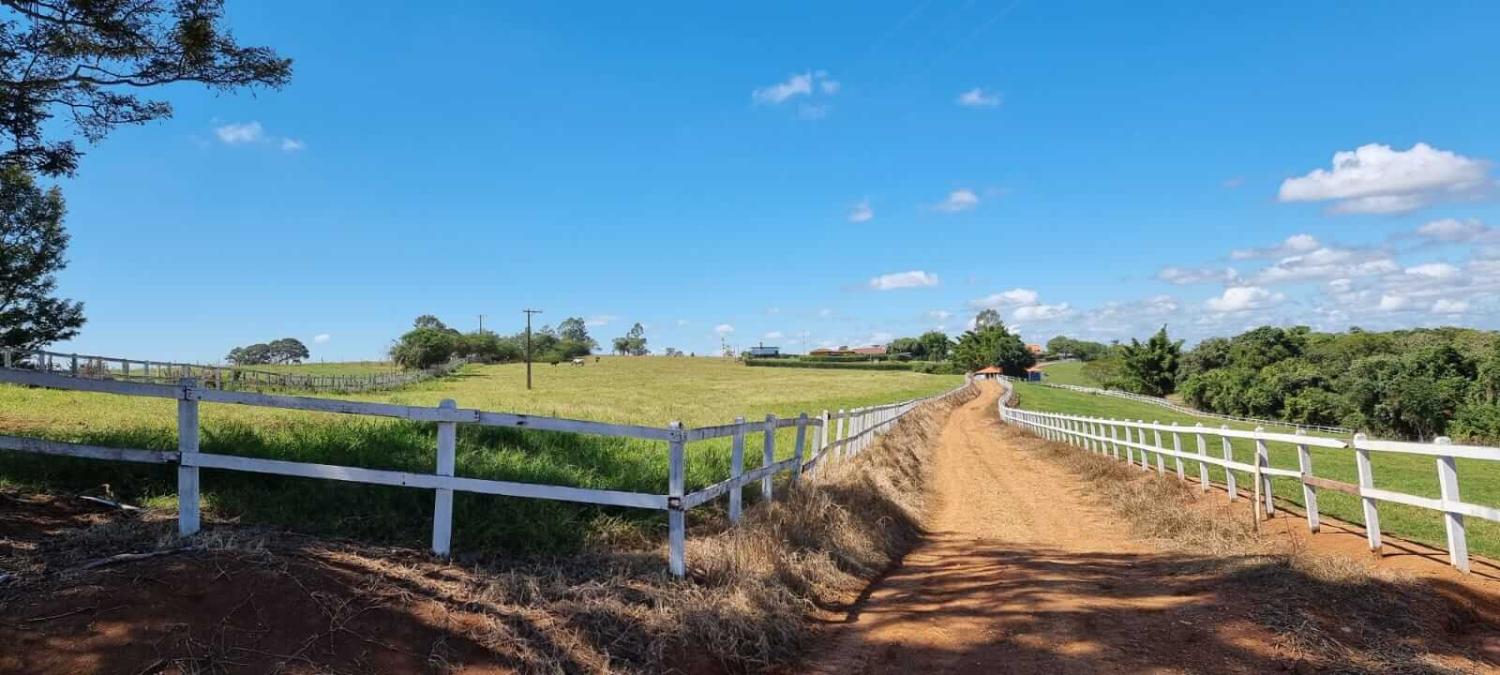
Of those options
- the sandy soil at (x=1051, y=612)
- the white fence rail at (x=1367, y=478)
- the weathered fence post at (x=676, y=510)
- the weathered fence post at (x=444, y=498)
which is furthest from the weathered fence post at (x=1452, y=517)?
the weathered fence post at (x=444, y=498)

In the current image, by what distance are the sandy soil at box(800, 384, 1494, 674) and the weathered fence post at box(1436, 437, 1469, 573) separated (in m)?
0.22

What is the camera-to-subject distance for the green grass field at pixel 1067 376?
477ft

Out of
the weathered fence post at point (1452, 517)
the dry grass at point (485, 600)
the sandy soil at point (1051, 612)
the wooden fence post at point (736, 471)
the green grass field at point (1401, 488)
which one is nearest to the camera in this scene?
the dry grass at point (485, 600)

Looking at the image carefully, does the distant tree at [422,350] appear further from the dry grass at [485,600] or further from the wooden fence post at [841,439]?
the dry grass at [485,600]

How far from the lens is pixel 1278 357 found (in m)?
97.4

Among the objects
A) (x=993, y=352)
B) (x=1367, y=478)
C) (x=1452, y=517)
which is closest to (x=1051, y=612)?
(x=1452, y=517)

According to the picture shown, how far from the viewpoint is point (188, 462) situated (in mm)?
5770

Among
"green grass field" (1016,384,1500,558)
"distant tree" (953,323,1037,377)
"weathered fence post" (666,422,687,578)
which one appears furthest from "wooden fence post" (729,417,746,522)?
"distant tree" (953,323,1037,377)

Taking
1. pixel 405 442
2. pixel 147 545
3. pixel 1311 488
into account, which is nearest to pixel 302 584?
pixel 147 545

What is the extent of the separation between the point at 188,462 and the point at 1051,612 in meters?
6.58

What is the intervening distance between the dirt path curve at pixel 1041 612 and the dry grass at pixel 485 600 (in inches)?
24.8

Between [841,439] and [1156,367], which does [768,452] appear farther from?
[1156,367]

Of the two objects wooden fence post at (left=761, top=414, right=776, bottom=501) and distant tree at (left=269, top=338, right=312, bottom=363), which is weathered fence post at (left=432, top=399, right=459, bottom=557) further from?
distant tree at (left=269, top=338, right=312, bottom=363)

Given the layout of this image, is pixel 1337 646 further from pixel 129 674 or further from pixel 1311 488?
pixel 129 674
